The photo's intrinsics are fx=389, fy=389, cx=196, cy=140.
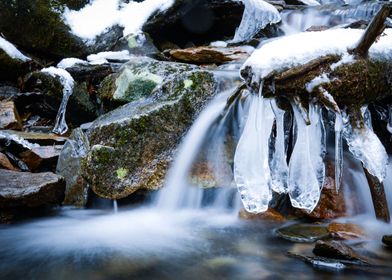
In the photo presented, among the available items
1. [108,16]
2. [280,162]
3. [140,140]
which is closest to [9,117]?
[140,140]

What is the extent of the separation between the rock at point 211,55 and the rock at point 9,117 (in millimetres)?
2701

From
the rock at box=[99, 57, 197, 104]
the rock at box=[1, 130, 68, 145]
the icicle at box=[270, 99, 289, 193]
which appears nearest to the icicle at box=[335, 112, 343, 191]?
the icicle at box=[270, 99, 289, 193]

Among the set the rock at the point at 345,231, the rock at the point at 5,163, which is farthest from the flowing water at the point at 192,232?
the rock at the point at 5,163

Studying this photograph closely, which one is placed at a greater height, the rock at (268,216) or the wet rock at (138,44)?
the wet rock at (138,44)

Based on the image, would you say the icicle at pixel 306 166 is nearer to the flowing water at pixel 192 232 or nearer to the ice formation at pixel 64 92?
the flowing water at pixel 192 232

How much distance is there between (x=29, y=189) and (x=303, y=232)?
97.3 inches

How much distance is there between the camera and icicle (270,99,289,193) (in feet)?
10.3

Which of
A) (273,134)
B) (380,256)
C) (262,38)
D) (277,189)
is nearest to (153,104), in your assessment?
(273,134)

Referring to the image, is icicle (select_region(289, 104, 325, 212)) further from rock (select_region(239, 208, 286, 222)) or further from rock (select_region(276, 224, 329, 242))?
rock (select_region(239, 208, 286, 222))

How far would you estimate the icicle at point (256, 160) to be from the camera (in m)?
3.04

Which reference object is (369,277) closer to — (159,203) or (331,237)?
(331,237)

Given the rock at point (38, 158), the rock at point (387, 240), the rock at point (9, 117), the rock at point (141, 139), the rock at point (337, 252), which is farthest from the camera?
the rock at point (9, 117)

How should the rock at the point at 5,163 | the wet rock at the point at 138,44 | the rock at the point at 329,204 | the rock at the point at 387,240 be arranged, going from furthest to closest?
1. the wet rock at the point at 138,44
2. the rock at the point at 5,163
3. the rock at the point at 329,204
4. the rock at the point at 387,240

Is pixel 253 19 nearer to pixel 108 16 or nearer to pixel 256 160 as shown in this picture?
pixel 108 16
